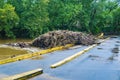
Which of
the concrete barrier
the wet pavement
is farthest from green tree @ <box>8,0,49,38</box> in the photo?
the concrete barrier

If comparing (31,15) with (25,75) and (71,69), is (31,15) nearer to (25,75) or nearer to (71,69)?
(71,69)

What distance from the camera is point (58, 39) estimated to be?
2080cm

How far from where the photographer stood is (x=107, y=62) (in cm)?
1366

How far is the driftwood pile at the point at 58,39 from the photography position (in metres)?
19.6

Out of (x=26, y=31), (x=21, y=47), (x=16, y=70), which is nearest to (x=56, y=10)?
(x=26, y=31)

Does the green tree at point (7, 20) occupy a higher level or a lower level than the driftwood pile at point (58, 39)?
higher

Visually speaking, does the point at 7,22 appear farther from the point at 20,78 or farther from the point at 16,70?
the point at 20,78

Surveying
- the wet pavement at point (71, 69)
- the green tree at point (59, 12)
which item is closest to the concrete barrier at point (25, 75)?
the wet pavement at point (71, 69)

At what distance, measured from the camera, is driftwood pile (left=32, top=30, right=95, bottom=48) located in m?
19.6

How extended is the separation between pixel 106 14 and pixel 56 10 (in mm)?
12568

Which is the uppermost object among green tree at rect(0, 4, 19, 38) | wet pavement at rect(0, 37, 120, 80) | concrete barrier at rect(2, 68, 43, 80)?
green tree at rect(0, 4, 19, 38)

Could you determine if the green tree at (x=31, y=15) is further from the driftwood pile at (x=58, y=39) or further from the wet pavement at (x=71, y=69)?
the wet pavement at (x=71, y=69)

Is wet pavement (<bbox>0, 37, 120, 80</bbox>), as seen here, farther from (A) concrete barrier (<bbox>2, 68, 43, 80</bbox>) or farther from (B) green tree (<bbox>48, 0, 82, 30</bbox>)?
(B) green tree (<bbox>48, 0, 82, 30</bbox>)

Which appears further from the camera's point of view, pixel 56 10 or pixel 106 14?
pixel 106 14
